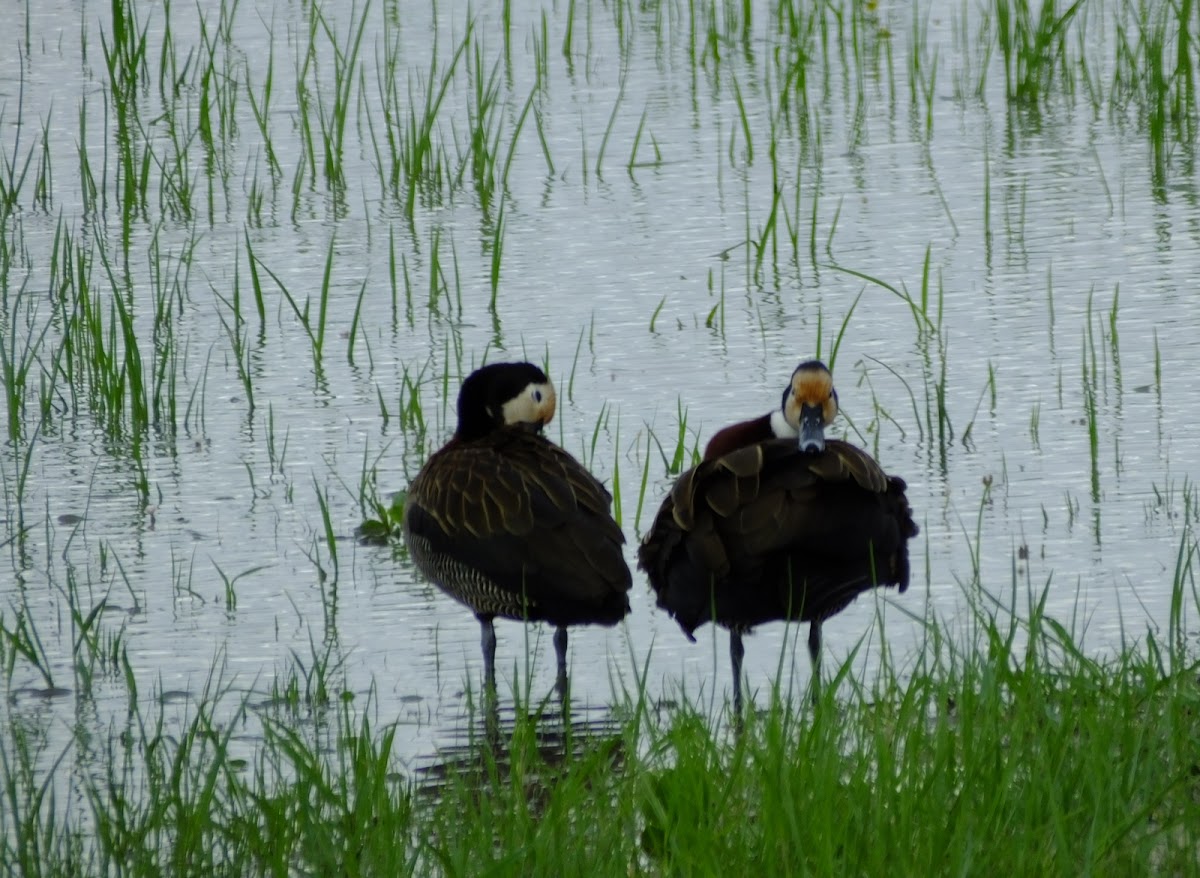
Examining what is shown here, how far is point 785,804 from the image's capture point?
12.0 feet

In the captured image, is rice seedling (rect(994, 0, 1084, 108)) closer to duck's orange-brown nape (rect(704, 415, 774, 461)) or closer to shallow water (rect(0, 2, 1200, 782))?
shallow water (rect(0, 2, 1200, 782))

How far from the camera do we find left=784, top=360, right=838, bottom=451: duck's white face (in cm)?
529

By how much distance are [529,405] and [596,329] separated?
2326mm

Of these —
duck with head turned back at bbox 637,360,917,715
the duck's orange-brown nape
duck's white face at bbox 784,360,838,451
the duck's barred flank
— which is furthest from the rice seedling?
duck with head turned back at bbox 637,360,917,715

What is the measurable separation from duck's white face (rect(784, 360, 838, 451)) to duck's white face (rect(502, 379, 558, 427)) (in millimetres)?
715

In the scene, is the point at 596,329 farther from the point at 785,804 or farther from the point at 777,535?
the point at 785,804

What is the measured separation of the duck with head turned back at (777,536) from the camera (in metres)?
5.07

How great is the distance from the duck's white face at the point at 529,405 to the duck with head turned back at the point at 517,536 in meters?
0.12

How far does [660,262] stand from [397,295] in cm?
118

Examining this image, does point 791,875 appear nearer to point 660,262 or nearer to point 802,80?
point 660,262

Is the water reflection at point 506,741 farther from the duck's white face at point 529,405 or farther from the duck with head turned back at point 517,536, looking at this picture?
the duck's white face at point 529,405

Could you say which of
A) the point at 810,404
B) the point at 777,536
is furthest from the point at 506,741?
the point at 810,404

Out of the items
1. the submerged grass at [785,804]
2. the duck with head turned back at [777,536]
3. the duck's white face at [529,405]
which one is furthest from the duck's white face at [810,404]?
the submerged grass at [785,804]

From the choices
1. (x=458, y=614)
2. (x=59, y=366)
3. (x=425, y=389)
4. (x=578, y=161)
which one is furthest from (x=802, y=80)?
(x=458, y=614)
